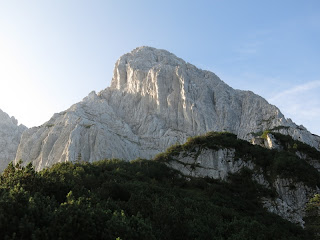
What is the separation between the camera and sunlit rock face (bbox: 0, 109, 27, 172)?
→ 111894 millimetres

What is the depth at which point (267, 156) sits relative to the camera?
54.2 m

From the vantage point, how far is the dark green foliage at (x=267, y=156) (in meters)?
49.0

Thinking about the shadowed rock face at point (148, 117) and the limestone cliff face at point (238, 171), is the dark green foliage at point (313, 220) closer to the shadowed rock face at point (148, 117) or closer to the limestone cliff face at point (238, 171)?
the limestone cliff face at point (238, 171)

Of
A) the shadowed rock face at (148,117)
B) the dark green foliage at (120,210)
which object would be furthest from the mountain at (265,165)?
the shadowed rock face at (148,117)

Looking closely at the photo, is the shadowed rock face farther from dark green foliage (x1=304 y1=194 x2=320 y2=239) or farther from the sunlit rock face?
dark green foliage (x1=304 y1=194 x2=320 y2=239)

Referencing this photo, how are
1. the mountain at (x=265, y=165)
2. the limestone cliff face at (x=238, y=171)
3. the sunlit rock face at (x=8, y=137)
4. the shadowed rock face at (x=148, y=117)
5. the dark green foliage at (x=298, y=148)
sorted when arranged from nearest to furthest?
the limestone cliff face at (x=238, y=171) → the mountain at (x=265, y=165) → the dark green foliage at (x=298, y=148) → the shadowed rock face at (x=148, y=117) → the sunlit rock face at (x=8, y=137)

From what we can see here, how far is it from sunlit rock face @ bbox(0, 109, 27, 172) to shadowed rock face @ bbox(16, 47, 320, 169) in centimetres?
1635

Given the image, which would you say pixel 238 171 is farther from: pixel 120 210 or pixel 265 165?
pixel 120 210

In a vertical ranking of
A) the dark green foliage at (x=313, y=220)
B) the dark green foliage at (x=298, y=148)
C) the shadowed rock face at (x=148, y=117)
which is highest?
the shadowed rock face at (x=148, y=117)

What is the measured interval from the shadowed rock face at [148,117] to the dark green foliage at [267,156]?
3492cm

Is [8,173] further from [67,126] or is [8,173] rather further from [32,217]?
[67,126]

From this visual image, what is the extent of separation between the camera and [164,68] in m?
122

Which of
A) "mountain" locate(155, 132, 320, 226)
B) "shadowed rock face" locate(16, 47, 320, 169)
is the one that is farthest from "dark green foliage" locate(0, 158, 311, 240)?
"shadowed rock face" locate(16, 47, 320, 169)

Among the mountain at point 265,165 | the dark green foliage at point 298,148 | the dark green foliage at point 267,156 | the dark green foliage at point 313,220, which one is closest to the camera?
the dark green foliage at point 313,220
